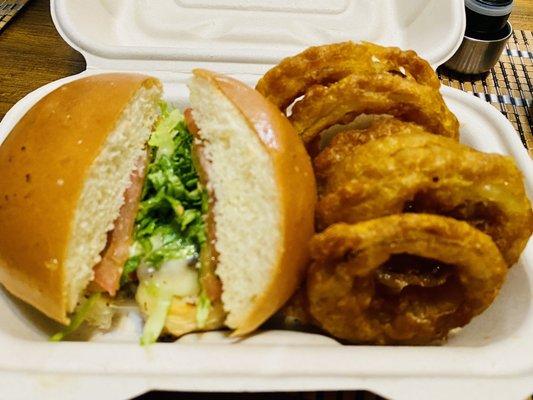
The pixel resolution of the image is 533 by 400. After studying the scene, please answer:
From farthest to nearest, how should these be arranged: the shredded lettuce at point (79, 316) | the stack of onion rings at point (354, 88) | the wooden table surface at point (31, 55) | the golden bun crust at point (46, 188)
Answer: the wooden table surface at point (31, 55) → the stack of onion rings at point (354, 88) → the shredded lettuce at point (79, 316) → the golden bun crust at point (46, 188)

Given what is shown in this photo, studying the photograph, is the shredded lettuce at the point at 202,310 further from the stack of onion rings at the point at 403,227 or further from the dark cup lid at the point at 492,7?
the dark cup lid at the point at 492,7

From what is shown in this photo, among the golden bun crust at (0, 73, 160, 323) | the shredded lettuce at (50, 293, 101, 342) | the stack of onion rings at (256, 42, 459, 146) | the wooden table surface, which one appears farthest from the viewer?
the wooden table surface

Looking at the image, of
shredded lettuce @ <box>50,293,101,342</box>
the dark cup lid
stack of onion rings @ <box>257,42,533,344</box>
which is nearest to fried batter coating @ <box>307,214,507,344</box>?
Answer: stack of onion rings @ <box>257,42,533,344</box>

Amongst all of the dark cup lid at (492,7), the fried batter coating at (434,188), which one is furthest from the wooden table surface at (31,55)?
the fried batter coating at (434,188)

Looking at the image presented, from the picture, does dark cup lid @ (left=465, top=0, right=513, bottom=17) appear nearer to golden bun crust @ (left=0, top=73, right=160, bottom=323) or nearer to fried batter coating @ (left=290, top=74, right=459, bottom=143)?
fried batter coating @ (left=290, top=74, right=459, bottom=143)

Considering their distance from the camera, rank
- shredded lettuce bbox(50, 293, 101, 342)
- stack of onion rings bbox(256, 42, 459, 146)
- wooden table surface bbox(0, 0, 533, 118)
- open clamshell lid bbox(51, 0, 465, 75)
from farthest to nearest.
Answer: wooden table surface bbox(0, 0, 533, 118) < open clamshell lid bbox(51, 0, 465, 75) < stack of onion rings bbox(256, 42, 459, 146) < shredded lettuce bbox(50, 293, 101, 342)

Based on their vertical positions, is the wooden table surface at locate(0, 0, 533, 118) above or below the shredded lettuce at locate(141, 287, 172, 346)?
below

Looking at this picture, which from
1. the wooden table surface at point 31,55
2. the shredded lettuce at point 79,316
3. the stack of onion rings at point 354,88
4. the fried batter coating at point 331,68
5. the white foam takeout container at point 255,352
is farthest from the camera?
the wooden table surface at point 31,55
